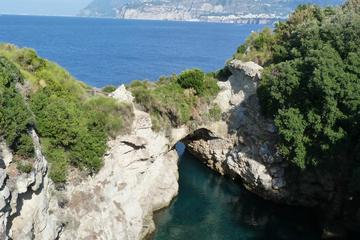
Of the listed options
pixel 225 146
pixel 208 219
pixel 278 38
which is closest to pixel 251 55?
pixel 278 38

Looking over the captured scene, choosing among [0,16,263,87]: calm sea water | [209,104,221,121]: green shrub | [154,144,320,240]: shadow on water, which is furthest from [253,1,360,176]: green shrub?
[0,16,263,87]: calm sea water

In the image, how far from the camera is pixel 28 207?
62.3 ft

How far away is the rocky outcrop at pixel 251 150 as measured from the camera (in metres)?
31.4

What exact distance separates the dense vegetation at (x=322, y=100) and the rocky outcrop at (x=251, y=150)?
5.99 feet

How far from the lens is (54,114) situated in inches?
862

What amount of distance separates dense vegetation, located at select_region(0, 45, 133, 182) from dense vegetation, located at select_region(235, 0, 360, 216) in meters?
10.3

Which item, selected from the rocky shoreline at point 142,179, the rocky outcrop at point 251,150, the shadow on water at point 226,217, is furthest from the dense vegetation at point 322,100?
the shadow on water at point 226,217

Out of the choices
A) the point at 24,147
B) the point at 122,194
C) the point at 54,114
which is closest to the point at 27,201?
the point at 24,147

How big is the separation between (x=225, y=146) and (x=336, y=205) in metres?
10.5

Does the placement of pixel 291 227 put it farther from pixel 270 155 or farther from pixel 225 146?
pixel 225 146

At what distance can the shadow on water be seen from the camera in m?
28.8

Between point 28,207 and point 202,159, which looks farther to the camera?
point 202,159

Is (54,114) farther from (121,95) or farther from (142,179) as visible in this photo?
(142,179)

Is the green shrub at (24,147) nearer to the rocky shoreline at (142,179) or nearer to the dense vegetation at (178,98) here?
the rocky shoreline at (142,179)
